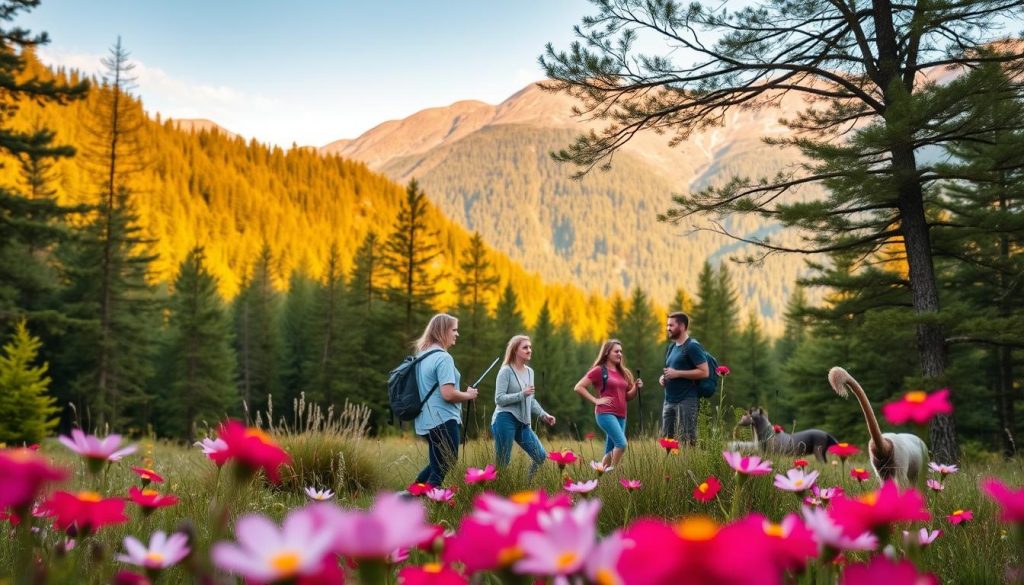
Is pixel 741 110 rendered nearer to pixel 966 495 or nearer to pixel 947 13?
pixel 947 13

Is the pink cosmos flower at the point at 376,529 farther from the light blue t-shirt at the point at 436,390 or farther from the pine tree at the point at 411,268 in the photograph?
the pine tree at the point at 411,268

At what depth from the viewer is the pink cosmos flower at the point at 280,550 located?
2.00 ft

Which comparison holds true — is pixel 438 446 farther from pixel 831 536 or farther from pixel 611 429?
pixel 831 536

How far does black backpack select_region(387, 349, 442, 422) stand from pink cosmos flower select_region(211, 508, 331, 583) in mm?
4911

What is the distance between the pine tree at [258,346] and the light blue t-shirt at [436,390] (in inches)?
1754

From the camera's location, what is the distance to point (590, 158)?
10.3m

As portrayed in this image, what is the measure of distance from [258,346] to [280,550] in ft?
173

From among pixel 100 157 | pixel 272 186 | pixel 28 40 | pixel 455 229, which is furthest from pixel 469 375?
pixel 272 186

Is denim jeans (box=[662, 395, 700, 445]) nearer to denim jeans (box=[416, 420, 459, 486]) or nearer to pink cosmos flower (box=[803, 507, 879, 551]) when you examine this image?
denim jeans (box=[416, 420, 459, 486])

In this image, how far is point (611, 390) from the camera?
7461 millimetres

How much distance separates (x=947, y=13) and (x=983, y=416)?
19894mm

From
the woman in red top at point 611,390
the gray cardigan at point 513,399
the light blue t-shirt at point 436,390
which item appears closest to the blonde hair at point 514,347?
the gray cardigan at point 513,399

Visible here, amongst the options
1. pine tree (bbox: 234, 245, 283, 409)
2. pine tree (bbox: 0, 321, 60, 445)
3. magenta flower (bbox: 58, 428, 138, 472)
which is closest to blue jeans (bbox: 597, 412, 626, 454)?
magenta flower (bbox: 58, 428, 138, 472)

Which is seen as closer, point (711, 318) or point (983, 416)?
point (983, 416)
